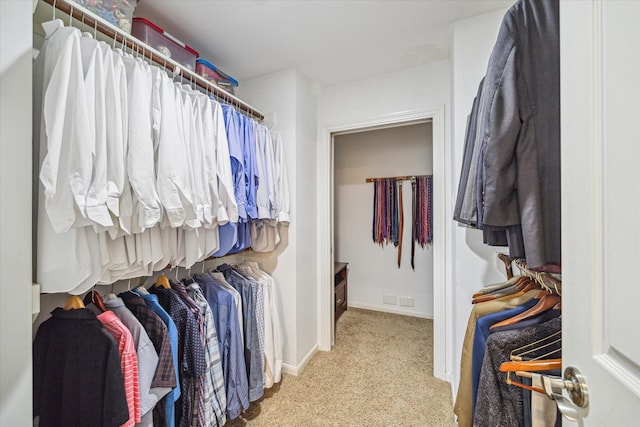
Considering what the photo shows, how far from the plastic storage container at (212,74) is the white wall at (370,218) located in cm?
199

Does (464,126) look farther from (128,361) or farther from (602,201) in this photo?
(128,361)

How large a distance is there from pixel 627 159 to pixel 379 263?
10.2 feet

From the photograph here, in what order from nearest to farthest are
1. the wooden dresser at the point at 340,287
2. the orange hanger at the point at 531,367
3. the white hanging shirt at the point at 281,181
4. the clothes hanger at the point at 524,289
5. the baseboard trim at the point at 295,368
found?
the orange hanger at the point at 531,367 < the clothes hanger at the point at 524,289 < the white hanging shirt at the point at 281,181 < the baseboard trim at the point at 295,368 < the wooden dresser at the point at 340,287

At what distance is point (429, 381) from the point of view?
1.89 metres

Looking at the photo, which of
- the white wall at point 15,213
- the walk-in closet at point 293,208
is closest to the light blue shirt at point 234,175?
the walk-in closet at point 293,208

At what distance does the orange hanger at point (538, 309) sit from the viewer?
0.85 m

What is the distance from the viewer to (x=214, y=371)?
52.3 inches

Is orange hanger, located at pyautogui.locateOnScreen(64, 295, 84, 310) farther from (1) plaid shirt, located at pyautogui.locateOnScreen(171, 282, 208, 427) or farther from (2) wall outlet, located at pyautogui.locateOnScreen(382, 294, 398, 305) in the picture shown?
(2) wall outlet, located at pyautogui.locateOnScreen(382, 294, 398, 305)

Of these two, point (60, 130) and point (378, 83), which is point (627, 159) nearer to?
point (60, 130)

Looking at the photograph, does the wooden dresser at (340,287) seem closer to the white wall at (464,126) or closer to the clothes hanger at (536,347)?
the white wall at (464,126)

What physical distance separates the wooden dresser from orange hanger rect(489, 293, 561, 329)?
7.16ft

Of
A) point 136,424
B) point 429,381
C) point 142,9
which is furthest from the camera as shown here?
point 429,381

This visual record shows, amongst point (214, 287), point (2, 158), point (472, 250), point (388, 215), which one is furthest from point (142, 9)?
point (388, 215)

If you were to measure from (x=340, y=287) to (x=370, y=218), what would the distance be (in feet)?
3.28
